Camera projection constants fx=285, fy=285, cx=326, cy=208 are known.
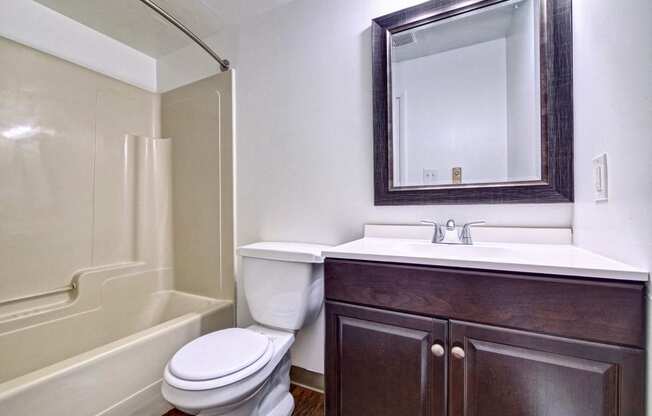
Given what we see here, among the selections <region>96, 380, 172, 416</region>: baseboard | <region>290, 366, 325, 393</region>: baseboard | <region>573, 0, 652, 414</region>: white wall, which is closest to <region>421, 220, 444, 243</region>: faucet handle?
<region>573, 0, 652, 414</region>: white wall

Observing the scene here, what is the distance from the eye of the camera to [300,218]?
1.60m

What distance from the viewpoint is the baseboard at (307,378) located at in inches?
61.3

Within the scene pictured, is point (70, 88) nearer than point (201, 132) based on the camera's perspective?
Yes

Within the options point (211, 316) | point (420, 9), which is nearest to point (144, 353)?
point (211, 316)

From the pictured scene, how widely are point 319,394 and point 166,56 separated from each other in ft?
8.44

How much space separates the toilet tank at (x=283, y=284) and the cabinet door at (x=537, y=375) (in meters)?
0.65

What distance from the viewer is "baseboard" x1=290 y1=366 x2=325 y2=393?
1558 millimetres

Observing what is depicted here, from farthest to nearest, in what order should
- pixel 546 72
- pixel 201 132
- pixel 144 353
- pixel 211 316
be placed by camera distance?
pixel 201 132 < pixel 211 316 < pixel 144 353 < pixel 546 72

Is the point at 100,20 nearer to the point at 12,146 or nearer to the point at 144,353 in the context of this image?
the point at 12,146

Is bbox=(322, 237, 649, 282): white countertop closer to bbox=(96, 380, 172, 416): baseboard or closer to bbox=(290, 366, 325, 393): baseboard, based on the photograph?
bbox=(290, 366, 325, 393): baseboard

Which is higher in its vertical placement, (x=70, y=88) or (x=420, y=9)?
(x=420, y=9)

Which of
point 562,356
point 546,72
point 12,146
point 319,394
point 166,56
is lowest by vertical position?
point 319,394

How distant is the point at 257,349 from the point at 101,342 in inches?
49.6

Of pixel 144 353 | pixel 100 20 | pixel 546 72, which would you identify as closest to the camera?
pixel 546 72
